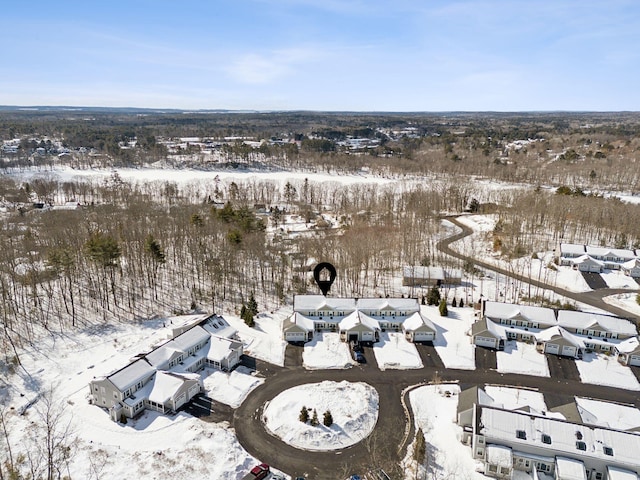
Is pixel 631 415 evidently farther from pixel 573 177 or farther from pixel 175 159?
pixel 175 159

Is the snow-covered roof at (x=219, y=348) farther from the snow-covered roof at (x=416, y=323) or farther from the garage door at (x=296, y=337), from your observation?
the snow-covered roof at (x=416, y=323)

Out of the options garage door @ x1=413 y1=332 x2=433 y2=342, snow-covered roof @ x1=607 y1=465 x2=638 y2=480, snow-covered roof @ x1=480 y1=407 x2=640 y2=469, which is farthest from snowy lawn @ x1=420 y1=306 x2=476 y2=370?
snow-covered roof @ x1=607 y1=465 x2=638 y2=480

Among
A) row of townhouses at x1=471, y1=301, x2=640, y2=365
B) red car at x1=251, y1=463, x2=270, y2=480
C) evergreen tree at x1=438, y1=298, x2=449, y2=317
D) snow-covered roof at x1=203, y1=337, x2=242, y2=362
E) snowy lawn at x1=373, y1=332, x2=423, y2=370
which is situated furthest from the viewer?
evergreen tree at x1=438, y1=298, x2=449, y2=317

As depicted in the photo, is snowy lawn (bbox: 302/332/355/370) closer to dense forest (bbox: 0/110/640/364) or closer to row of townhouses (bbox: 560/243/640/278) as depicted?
dense forest (bbox: 0/110/640/364)

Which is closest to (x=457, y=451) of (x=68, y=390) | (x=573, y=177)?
(x=68, y=390)

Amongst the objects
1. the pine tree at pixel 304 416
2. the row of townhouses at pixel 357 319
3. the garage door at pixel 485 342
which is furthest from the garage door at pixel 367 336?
the pine tree at pixel 304 416
